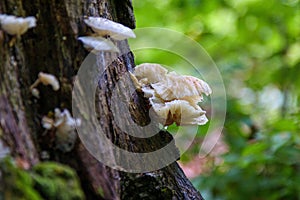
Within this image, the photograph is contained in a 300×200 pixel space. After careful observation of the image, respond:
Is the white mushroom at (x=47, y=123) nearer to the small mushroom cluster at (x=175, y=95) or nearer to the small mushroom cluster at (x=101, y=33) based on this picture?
the small mushroom cluster at (x=101, y=33)

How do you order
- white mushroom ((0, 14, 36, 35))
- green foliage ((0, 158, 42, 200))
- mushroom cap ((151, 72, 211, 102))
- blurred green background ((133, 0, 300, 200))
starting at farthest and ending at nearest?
blurred green background ((133, 0, 300, 200)) → mushroom cap ((151, 72, 211, 102)) → white mushroom ((0, 14, 36, 35)) → green foliage ((0, 158, 42, 200))

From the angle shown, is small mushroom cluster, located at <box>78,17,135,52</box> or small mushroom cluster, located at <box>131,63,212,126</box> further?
small mushroom cluster, located at <box>131,63,212,126</box>

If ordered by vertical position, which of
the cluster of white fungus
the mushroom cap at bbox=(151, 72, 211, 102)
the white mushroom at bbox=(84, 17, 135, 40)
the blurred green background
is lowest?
the blurred green background

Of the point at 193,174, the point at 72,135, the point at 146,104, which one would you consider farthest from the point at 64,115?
the point at 193,174

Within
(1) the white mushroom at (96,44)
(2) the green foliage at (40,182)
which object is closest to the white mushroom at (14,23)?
(1) the white mushroom at (96,44)

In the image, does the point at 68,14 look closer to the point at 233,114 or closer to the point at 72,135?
the point at 72,135

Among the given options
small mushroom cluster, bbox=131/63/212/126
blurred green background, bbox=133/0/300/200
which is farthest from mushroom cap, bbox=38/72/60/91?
blurred green background, bbox=133/0/300/200

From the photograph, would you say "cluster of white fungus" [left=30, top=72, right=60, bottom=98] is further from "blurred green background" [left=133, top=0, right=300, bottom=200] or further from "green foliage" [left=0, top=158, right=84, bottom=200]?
"blurred green background" [left=133, top=0, right=300, bottom=200]
